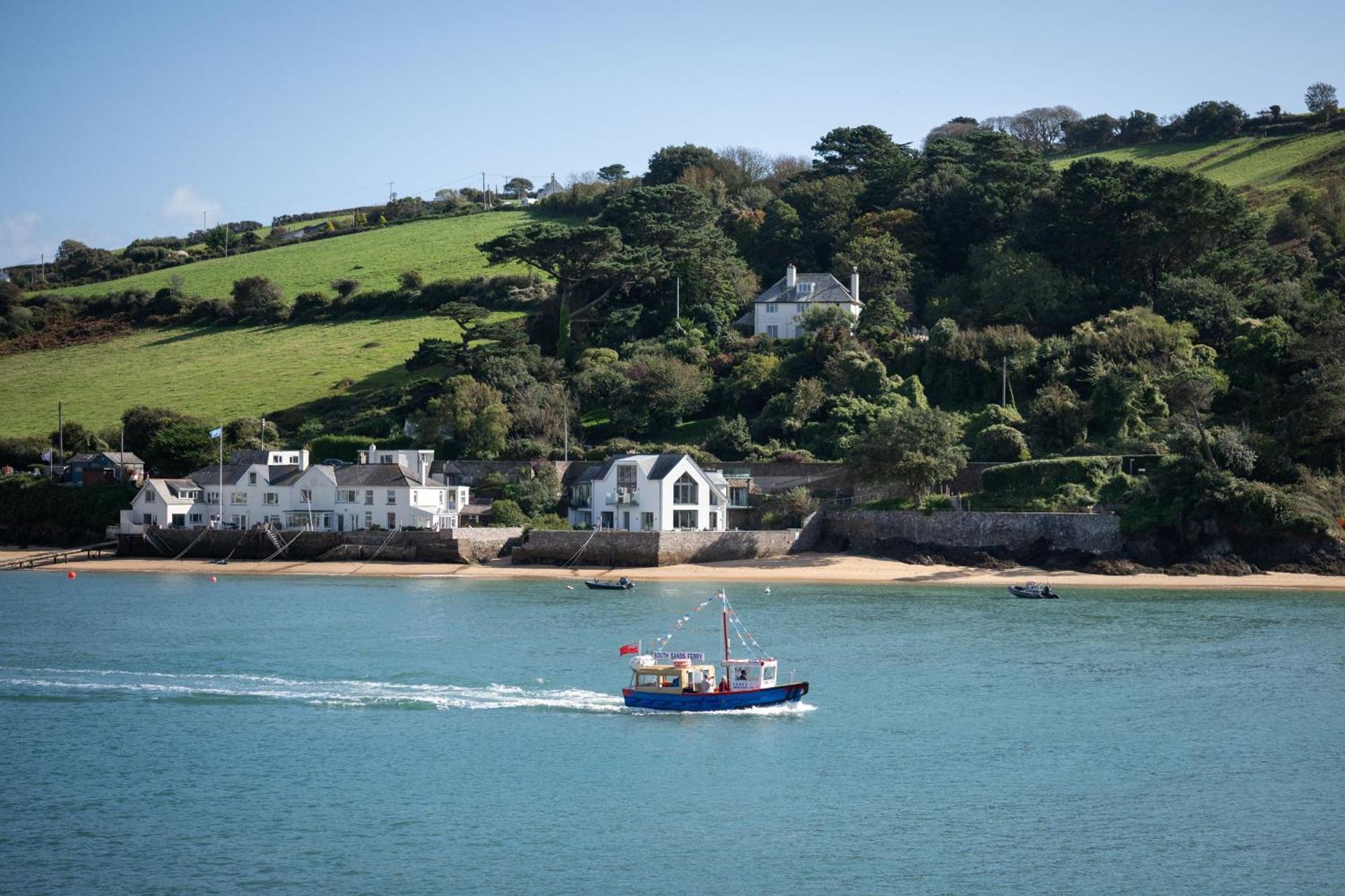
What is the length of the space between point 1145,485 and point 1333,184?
45399 millimetres

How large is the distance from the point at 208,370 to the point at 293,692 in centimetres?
6769

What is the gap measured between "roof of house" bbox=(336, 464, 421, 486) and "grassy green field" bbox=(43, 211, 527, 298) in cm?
4263

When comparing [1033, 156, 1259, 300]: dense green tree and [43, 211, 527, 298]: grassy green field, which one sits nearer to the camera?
[1033, 156, 1259, 300]: dense green tree

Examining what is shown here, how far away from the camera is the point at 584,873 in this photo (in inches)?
904

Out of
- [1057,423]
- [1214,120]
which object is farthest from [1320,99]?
[1057,423]

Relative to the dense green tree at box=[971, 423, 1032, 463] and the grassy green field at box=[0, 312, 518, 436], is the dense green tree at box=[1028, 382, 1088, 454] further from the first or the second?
the grassy green field at box=[0, 312, 518, 436]

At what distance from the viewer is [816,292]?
86625 mm

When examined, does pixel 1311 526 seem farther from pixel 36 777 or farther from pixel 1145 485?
pixel 36 777

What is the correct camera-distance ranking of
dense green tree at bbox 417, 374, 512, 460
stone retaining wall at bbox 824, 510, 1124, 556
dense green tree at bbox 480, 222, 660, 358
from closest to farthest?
stone retaining wall at bbox 824, 510, 1124, 556 < dense green tree at bbox 417, 374, 512, 460 < dense green tree at bbox 480, 222, 660, 358

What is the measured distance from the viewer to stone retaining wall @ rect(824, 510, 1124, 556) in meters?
60.4

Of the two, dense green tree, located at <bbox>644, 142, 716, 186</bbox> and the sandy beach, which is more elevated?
dense green tree, located at <bbox>644, 142, 716, 186</bbox>

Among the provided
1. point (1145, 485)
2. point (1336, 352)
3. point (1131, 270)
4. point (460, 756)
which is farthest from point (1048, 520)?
point (460, 756)

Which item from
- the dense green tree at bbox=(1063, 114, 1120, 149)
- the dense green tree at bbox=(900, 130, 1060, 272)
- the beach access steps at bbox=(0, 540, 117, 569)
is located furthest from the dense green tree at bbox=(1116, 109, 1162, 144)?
the beach access steps at bbox=(0, 540, 117, 569)

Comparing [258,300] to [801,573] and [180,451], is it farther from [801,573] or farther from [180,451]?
[801,573]
